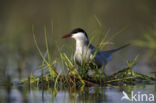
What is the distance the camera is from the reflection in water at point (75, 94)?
3292 mm

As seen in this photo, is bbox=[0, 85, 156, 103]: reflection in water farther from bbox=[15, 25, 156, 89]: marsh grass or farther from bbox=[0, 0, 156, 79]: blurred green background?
bbox=[0, 0, 156, 79]: blurred green background

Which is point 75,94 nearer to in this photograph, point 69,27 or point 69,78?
point 69,78

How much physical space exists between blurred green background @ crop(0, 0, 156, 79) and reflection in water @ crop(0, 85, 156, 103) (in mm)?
713

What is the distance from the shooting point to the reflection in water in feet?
10.8

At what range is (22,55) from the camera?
6777mm

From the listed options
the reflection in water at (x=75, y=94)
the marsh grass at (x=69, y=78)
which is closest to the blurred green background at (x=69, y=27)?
the marsh grass at (x=69, y=78)

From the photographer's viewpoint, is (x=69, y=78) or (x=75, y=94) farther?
(x=69, y=78)

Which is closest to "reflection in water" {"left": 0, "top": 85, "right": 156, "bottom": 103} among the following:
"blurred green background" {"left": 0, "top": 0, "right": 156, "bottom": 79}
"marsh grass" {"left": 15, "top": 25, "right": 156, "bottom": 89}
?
"marsh grass" {"left": 15, "top": 25, "right": 156, "bottom": 89}

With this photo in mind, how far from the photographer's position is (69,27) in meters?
10.9

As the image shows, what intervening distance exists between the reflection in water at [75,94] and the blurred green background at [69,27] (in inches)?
28.1

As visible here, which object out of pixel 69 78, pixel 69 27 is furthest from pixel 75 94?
pixel 69 27

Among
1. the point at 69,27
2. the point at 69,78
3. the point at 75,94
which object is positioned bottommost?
the point at 75,94

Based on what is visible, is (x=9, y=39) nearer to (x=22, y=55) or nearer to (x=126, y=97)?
(x=22, y=55)

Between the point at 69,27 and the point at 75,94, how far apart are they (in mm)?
7341
